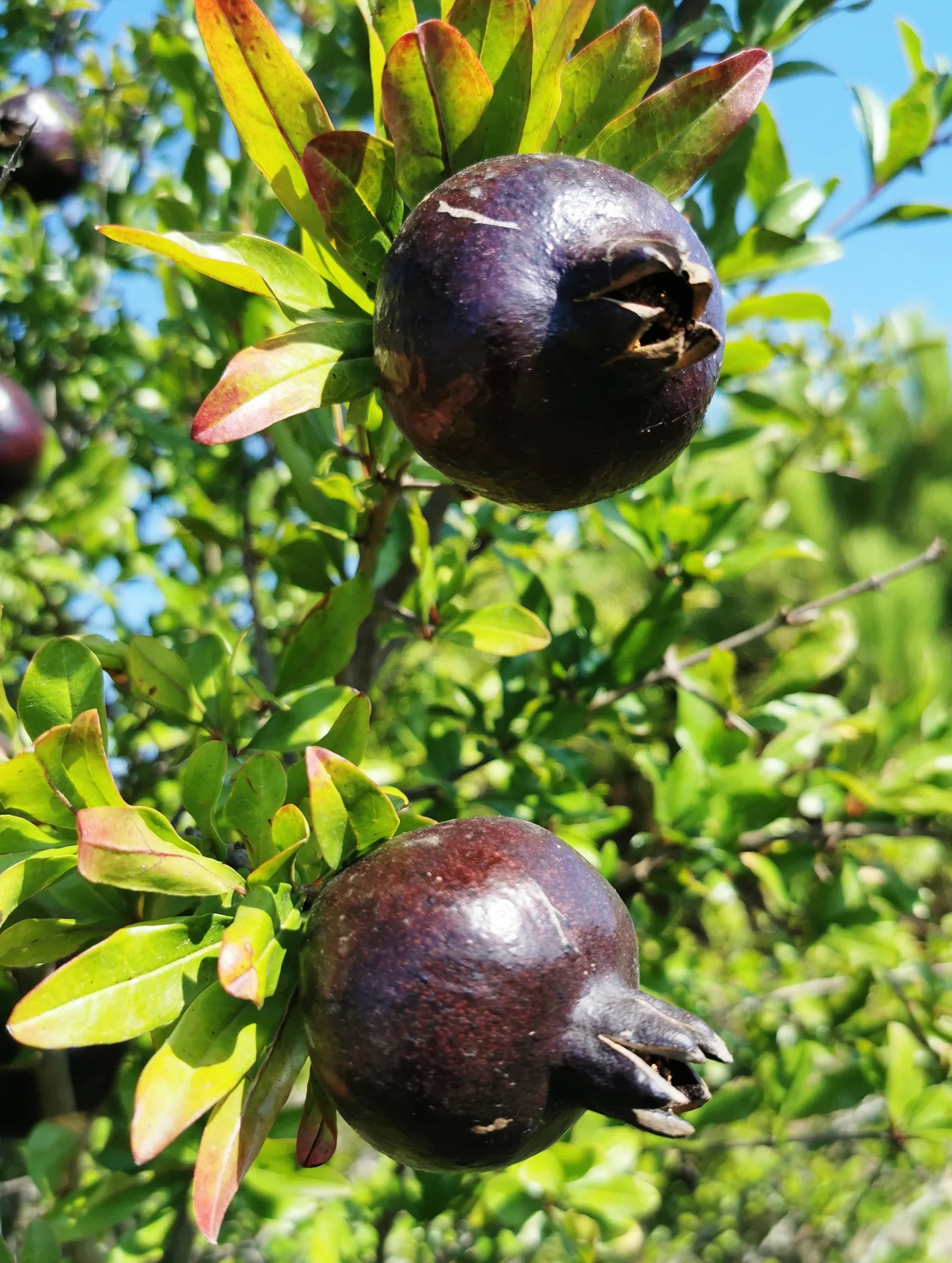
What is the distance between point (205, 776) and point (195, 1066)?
0.18 meters

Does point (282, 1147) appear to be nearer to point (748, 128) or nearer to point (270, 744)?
point (270, 744)

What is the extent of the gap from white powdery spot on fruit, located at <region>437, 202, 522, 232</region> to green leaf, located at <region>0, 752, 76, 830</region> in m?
0.39

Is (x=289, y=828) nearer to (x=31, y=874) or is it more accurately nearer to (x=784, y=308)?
(x=31, y=874)

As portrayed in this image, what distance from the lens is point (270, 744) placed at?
82 cm

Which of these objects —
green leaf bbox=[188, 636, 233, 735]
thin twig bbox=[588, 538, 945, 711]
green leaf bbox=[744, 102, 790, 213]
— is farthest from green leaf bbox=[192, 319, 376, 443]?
thin twig bbox=[588, 538, 945, 711]

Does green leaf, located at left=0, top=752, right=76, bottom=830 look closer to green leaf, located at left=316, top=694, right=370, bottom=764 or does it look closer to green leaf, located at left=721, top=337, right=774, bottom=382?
green leaf, located at left=316, top=694, right=370, bottom=764

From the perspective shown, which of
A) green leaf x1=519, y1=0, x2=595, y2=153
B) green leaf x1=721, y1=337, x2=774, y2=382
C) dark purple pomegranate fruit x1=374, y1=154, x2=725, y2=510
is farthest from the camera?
green leaf x1=721, y1=337, x2=774, y2=382

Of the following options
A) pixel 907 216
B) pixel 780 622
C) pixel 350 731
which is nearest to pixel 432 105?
pixel 350 731

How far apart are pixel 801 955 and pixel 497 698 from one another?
711mm

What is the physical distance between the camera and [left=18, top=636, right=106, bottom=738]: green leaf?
0.66m

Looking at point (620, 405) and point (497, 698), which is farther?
point (497, 698)

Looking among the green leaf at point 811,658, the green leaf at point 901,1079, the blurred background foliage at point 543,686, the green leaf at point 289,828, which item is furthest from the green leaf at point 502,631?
the green leaf at point 901,1079

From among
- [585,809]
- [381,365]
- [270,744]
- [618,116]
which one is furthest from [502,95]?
[585,809]

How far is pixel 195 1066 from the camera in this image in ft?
1.74
